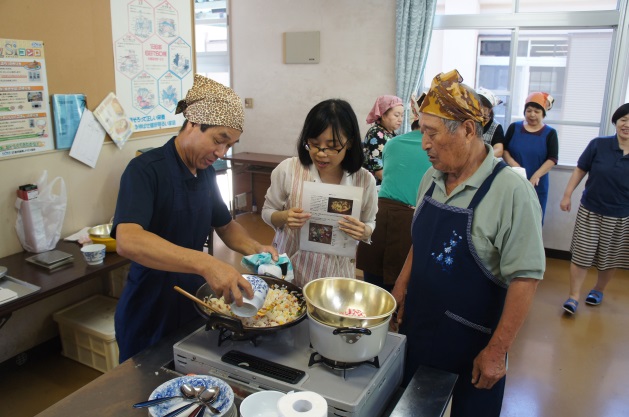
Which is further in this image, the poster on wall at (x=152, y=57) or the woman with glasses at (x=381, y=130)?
the woman with glasses at (x=381, y=130)

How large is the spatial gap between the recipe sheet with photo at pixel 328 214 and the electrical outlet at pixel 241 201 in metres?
4.21

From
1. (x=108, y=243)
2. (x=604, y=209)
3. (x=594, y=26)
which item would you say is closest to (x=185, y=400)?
(x=108, y=243)

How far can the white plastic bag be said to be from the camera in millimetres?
2580

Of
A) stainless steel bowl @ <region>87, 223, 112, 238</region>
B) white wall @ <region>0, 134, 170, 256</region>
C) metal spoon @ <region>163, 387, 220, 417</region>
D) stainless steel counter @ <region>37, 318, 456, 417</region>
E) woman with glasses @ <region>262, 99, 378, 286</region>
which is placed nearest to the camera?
metal spoon @ <region>163, 387, 220, 417</region>

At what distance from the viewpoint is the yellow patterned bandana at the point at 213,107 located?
1496 mm

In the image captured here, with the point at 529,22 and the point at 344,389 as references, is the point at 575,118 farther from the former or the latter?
the point at 344,389

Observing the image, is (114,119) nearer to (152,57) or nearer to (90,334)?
(152,57)

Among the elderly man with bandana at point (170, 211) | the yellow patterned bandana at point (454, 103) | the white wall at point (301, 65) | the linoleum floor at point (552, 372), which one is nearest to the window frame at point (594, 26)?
the white wall at point (301, 65)

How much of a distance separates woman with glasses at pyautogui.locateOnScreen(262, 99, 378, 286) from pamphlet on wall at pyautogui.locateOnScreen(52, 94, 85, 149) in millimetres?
1484

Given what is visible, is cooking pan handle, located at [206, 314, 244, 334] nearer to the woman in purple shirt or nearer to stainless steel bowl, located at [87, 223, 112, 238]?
stainless steel bowl, located at [87, 223, 112, 238]

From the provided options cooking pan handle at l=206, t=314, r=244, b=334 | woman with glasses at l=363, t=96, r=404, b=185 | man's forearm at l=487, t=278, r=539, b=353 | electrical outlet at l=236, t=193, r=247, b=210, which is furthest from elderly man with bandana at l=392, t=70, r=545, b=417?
electrical outlet at l=236, t=193, r=247, b=210

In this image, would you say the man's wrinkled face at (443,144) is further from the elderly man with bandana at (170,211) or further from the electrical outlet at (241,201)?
the electrical outlet at (241,201)

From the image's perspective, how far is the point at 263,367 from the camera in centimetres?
118

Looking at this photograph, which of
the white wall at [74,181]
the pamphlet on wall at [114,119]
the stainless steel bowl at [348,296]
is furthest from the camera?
the pamphlet on wall at [114,119]
